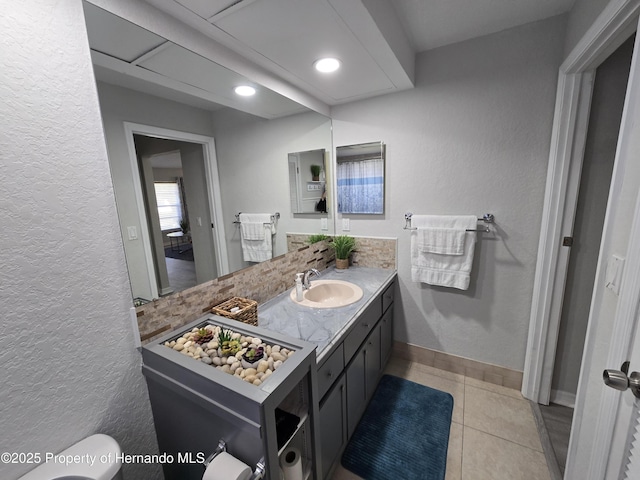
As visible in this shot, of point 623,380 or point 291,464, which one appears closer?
point 623,380

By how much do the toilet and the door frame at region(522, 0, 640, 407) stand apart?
2.19m

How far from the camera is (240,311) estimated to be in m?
1.23

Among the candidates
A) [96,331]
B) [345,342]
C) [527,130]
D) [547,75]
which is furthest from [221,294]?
[547,75]

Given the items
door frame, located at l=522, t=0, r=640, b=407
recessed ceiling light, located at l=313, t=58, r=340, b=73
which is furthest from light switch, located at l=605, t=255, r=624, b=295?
recessed ceiling light, located at l=313, t=58, r=340, b=73

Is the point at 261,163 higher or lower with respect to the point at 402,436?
higher

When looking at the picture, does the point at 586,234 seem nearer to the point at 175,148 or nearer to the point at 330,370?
the point at 330,370

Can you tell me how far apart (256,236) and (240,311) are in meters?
0.51

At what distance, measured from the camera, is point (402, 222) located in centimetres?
202

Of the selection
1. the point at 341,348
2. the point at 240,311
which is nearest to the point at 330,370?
the point at 341,348

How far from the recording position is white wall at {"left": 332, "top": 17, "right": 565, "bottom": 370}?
61.3 inches

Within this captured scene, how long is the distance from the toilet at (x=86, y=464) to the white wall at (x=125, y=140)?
46 centimetres

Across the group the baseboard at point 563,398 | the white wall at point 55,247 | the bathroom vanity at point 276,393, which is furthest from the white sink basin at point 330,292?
the baseboard at point 563,398

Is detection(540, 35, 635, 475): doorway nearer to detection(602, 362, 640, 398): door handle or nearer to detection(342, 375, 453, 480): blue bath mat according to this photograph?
detection(342, 375, 453, 480): blue bath mat

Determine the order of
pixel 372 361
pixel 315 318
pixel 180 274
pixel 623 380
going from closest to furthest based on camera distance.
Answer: pixel 623 380, pixel 180 274, pixel 315 318, pixel 372 361
